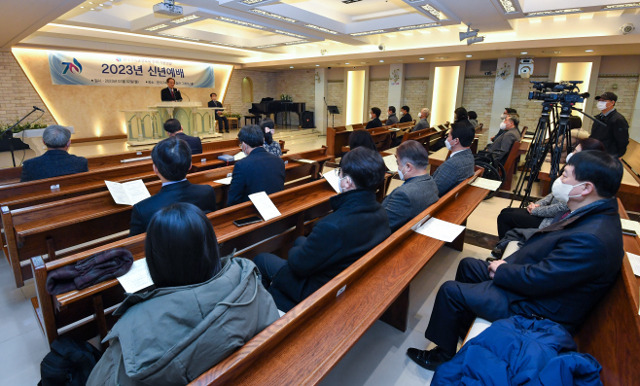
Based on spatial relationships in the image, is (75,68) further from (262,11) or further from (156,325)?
(156,325)

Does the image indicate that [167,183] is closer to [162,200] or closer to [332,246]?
[162,200]

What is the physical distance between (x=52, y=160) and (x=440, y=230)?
336 cm

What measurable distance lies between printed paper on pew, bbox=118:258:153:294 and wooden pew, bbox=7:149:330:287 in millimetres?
1049

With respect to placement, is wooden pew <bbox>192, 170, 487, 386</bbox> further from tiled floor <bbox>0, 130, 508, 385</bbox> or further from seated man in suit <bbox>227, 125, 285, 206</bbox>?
seated man in suit <bbox>227, 125, 285, 206</bbox>

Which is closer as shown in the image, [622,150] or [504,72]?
[622,150]

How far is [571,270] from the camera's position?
1393 millimetres

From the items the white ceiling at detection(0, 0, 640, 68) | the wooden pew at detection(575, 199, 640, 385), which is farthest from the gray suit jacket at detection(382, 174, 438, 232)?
the white ceiling at detection(0, 0, 640, 68)

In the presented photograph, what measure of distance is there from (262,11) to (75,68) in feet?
21.5

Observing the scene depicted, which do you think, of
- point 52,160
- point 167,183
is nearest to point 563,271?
point 167,183

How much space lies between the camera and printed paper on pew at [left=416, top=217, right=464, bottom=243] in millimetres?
2076

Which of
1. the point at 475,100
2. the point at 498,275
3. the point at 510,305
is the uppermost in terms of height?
the point at 475,100

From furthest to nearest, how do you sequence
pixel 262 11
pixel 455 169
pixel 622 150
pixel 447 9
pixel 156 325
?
pixel 262 11 < pixel 447 9 < pixel 622 150 < pixel 455 169 < pixel 156 325

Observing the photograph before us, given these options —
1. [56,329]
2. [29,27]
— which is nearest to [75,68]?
[29,27]

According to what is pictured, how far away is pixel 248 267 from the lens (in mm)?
1106
